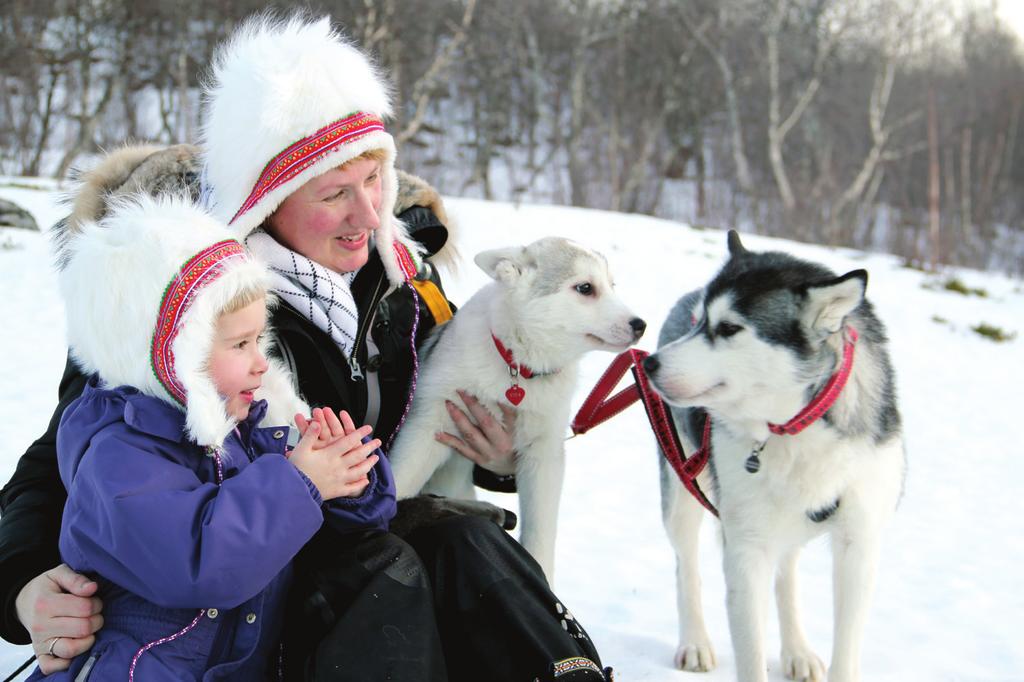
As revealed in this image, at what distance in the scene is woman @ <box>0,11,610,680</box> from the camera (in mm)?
1809

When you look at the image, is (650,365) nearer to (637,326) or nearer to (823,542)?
(637,326)

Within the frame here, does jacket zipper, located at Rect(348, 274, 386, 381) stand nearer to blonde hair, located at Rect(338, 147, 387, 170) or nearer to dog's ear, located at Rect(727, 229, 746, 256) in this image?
Answer: blonde hair, located at Rect(338, 147, 387, 170)

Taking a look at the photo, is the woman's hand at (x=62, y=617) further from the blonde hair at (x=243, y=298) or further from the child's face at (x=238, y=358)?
the blonde hair at (x=243, y=298)

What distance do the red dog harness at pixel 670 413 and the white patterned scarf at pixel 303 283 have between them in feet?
2.77

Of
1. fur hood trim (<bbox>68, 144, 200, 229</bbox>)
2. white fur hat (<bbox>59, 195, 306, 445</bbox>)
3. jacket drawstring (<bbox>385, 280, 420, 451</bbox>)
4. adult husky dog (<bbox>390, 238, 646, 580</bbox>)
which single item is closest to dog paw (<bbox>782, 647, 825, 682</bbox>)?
adult husky dog (<bbox>390, 238, 646, 580</bbox>)

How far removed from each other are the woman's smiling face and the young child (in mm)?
439

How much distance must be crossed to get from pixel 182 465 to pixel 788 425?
1.45 m

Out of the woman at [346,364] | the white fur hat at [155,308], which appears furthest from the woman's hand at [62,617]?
the white fur hat at [155,308]

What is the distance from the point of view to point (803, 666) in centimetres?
282

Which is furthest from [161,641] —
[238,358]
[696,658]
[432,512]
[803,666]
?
[803,666]

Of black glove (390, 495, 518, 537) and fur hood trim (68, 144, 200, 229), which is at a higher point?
fur hood trim (68, 144, 200, 229)

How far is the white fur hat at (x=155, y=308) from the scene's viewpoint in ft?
5.82

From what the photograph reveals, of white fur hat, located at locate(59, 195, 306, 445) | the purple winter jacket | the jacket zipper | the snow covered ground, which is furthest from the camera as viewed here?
the snow covered ground

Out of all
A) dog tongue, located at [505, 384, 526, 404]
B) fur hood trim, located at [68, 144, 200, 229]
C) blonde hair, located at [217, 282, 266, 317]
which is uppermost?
fur hood trim, located at [68, 144, 200, 229]
